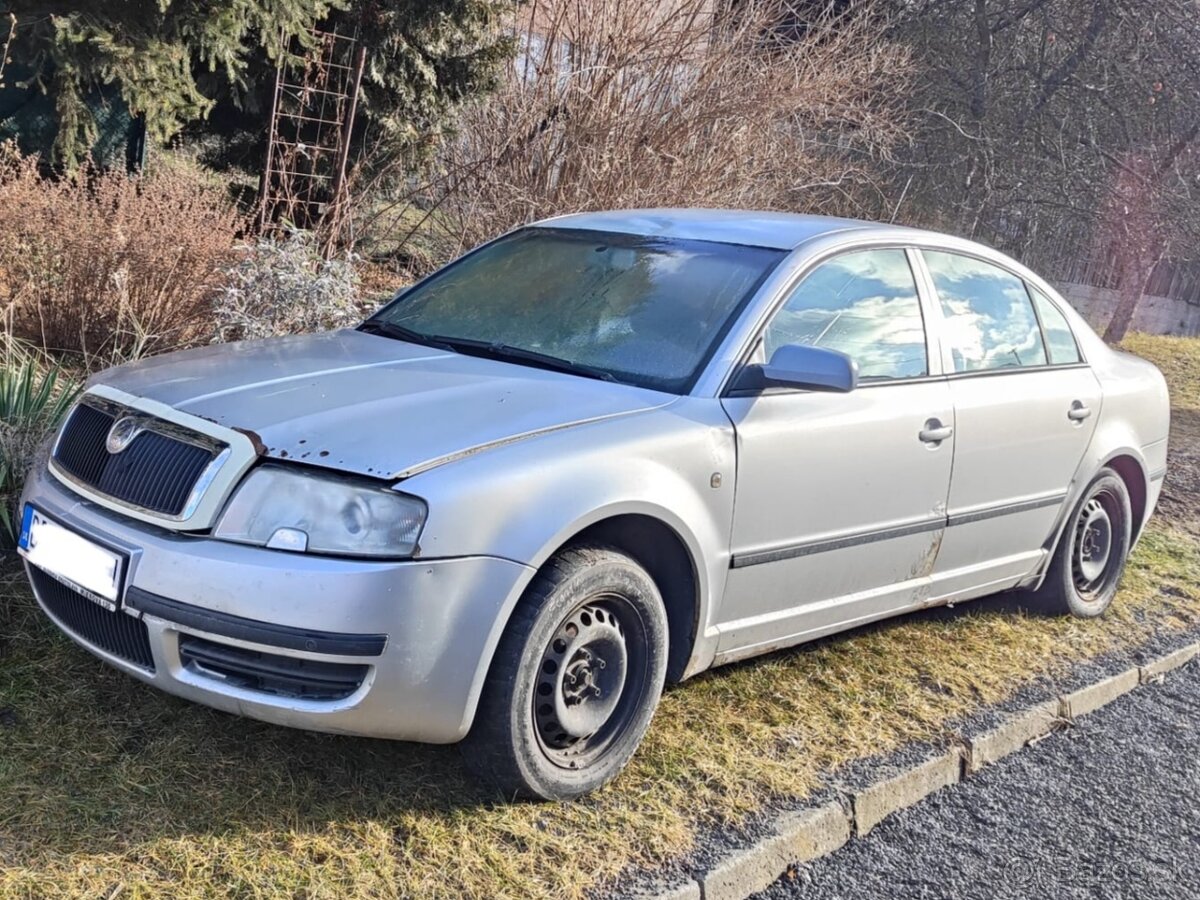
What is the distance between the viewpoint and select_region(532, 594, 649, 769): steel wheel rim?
3229 millimetres

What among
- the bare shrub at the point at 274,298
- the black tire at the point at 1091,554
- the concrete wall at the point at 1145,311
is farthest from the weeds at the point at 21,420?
the concrete wall at the point at 1145,311

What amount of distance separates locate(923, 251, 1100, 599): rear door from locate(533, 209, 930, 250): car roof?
14.7 inches

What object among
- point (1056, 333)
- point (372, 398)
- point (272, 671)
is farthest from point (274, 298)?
point (1056, 333)

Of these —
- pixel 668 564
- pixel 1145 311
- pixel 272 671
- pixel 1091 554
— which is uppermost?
pixel 668 564

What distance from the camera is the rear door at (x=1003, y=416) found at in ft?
14.7

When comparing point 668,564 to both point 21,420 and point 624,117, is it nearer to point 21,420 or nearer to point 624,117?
point 21,420

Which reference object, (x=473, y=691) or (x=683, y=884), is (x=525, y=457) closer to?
(x=473, y=691)

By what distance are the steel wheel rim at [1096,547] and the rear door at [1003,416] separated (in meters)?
0.44

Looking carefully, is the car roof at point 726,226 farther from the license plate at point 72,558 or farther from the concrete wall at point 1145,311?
the concrete wall at point 1145,311

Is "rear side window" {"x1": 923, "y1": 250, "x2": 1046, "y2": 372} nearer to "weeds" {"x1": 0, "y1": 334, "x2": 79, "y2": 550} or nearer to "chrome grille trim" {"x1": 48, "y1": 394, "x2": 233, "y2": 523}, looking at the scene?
"chrome grille trim" {"x1": 48, "y1": 394, "x2": 233, "y2": 523}

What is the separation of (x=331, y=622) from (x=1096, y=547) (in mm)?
4121

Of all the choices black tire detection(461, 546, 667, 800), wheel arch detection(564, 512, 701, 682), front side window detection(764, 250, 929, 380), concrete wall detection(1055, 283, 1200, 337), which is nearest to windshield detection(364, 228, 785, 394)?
front side window detection(764, 250, 929, 380)

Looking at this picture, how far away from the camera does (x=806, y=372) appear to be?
11.9 ft

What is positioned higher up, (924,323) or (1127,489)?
(924,323)
